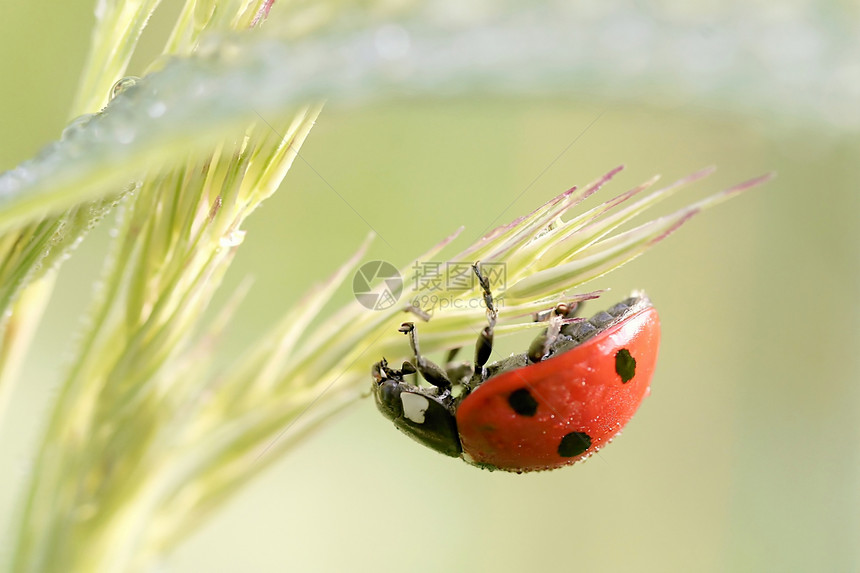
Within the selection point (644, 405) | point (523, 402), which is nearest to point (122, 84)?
point (523, 402)

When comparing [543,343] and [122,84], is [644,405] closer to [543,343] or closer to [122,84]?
[543,343]

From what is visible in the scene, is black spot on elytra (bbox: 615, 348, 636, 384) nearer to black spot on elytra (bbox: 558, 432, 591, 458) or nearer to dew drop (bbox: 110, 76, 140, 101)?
black spot on elytra (bbox: 558, 432, 591, 458)

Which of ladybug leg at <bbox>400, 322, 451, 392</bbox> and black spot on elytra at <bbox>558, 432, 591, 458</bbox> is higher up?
ladybug leg at <bbox>400, 322, 451, 392</bbox>

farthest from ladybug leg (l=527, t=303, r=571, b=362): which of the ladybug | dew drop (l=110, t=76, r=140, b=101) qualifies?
dew drop (l=110, t=76, r=140, b=101)

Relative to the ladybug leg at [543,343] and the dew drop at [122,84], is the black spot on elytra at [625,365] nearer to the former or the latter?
the ladybug leg at [543,343]

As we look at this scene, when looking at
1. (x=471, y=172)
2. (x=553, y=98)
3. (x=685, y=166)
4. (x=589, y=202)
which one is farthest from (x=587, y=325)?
(x=685, y=166)

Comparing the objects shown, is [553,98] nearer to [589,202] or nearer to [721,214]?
[589,202]

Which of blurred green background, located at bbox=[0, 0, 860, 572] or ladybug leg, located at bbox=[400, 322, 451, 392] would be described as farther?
blurred green background, located at bbox=[0, 0, 860, 572]
